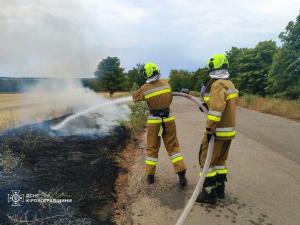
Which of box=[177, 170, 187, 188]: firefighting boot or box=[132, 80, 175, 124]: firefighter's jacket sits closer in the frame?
box=[177, 170, 187, 188]: firefighting boot

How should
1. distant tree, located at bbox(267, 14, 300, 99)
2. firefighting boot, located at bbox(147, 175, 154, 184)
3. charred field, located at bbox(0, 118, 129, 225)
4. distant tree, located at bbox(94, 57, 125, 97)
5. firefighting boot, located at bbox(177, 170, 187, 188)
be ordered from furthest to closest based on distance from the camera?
distant tree, located at bbox(94, 57, 125, 97) < distant tree, located at bbox(267, 14, 300, 99) < firefighting boot, located at bbox(147, 175, 154, 184) < firefighting boot, located at bbox(177, 170, 187, 188) < charred field, located at bbox(0, 118, 129, 225)

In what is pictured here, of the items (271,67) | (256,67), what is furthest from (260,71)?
(271,67)

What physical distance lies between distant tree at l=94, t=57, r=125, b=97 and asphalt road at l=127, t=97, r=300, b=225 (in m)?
27.2

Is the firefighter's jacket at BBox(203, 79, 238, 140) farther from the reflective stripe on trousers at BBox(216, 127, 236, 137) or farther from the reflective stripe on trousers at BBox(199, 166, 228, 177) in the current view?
the reflective stripe on trousers at BBox(199, 166, 228, 177)

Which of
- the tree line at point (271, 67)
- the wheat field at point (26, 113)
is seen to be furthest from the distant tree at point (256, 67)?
the wheat field at point (26, 113)

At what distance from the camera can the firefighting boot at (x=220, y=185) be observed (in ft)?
18.7

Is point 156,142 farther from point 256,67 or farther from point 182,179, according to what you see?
point 256,67

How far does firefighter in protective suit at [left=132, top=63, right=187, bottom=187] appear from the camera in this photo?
6.31 m

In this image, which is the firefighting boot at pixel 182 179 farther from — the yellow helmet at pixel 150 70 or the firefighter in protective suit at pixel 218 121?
the yellow helmet at pixel 150 70

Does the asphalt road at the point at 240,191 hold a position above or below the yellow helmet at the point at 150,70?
below

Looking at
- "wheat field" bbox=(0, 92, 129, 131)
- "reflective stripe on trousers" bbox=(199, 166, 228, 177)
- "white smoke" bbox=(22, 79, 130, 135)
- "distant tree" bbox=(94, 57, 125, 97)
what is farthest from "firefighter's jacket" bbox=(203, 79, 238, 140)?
"distant tree" bbox=(94, 57, 125, 97)

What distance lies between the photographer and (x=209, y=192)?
5.59 m

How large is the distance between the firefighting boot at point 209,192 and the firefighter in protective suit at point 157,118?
2.00 ft

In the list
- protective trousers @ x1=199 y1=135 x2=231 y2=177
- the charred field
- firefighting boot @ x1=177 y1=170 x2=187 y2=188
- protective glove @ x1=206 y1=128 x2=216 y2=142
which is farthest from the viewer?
firefighting boot @ x1=177 y1=170 x2=187 y2=188
